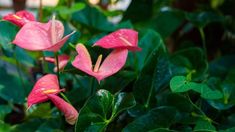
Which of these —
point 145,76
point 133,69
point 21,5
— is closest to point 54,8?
point 21,5

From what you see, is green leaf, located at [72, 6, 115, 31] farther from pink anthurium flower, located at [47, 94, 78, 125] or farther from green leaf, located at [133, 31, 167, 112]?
pink anthurium flower, located at [47, 94, 78, 125]

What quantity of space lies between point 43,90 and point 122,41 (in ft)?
0.42

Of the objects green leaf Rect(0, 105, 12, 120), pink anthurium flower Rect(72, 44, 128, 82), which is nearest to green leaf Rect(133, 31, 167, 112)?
pink anthurium flower Rect(72, 44, 128, 82)

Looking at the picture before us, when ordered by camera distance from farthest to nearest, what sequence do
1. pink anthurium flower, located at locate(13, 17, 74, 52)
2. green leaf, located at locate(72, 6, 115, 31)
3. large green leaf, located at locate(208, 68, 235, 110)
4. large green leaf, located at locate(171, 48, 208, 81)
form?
green leaf, located at locate(72, 6, 115, 31) → large green leaf, located at locate(171, 48, 208, 81) → large green leaf, located at locate(208, 68, 235, 110) → pink anthurium flower, located at locate(13, 17, 74, 52)

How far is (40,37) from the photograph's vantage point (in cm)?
55

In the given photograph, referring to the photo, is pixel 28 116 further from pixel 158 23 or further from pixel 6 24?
pixel 158 23

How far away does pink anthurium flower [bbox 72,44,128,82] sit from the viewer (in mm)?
530

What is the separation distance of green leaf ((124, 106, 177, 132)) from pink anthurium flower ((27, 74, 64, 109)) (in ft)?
0.40

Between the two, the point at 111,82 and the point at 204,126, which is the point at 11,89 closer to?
the point at 111,82

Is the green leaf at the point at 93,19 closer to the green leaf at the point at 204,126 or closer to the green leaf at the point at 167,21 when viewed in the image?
the green leaf at the point at 167,21

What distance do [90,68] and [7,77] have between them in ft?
1.22

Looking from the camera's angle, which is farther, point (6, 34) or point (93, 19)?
point (93, 19)

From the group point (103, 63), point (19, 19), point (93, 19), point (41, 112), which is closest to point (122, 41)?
point (103, 63)

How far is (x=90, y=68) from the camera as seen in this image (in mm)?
538
